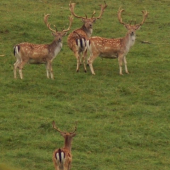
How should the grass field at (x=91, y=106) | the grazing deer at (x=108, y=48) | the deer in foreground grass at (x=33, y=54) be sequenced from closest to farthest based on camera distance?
the grass field at (x=91, y=106) < the deer in foreground grass at (x=33, y=54) < the grazing deer at (x=108, y=48)

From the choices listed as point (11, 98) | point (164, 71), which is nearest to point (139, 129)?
point (11, 98)

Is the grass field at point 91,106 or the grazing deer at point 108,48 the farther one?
the grazing deer at point 108,48

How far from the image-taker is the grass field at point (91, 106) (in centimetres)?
1244

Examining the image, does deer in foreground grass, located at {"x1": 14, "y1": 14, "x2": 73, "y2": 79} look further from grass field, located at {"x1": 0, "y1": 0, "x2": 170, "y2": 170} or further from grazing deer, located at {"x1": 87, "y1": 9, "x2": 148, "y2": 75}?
grazing deer, located at {"x1": 87, "y1": 9, "x2": 148, "y2": 75}

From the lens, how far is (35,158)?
12.1 m

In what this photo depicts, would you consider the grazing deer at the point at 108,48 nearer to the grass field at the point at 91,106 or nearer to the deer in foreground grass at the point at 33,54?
the grass field at the point at 91,106

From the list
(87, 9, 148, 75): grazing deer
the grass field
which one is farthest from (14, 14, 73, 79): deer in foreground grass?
(87, 9, 148, 75): grazing deer

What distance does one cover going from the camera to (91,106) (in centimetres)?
1498

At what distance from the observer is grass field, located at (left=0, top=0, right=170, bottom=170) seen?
12.4m

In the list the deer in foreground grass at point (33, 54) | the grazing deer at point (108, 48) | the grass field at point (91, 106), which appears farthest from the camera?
the grazing deer at point (108, 48)

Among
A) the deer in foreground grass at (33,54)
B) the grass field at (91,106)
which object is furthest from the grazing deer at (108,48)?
the deer in foreground grass at (33,54)

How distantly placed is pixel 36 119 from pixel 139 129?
2.08 m

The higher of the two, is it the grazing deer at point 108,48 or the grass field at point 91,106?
the grazing deer at point 108,48

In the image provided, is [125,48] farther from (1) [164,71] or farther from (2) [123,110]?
(2) [123,110]
